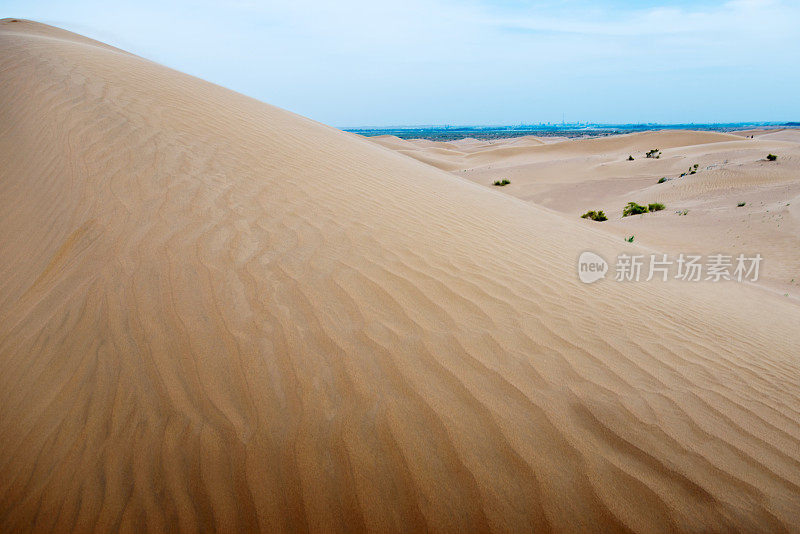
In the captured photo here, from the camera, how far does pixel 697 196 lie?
536 inches

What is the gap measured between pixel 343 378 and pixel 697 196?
1577cm

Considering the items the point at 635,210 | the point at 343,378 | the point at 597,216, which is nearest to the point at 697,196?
the point at 635,210

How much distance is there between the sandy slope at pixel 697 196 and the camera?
8.72m

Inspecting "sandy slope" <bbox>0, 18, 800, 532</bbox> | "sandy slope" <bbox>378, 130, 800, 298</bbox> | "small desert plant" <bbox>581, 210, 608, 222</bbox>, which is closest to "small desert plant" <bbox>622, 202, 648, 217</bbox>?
"sandy slope" <bbox>378, 130, 800, 298</bbox>

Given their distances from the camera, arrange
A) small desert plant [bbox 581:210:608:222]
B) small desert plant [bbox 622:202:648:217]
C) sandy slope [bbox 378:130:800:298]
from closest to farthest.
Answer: sandy slope [bbox 378:130:800:298]
small desert plant [bbox 581:210:608:222]
small desert plant [bbox 622:202:648:217]

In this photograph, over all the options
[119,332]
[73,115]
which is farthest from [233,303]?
[73,115]

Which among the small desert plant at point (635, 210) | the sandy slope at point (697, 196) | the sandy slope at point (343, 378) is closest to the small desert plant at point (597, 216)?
the sandy slope at point (697, 196)

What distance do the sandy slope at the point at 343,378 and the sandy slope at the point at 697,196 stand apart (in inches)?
228

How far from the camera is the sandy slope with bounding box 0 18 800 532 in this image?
1.48 m

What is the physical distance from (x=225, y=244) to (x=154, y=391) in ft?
4.20

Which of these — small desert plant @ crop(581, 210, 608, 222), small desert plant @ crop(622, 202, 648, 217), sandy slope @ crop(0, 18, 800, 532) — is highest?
small desert plant @ crop(622, 202, 648, 217)

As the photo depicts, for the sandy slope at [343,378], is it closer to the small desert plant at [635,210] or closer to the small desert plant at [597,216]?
the small desert plant at [597,216]

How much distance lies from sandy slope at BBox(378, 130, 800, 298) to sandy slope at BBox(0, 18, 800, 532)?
5779 mm

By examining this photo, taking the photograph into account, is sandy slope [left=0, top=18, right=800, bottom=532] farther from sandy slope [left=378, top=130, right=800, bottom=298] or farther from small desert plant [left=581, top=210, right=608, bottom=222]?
small desert plant [left=581, top=210, right=608, bottom=222]
